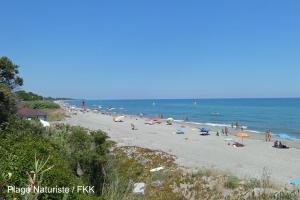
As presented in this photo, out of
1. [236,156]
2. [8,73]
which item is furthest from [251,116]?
[8,73]

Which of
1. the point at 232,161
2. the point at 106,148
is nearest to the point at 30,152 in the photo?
the point at 106,148

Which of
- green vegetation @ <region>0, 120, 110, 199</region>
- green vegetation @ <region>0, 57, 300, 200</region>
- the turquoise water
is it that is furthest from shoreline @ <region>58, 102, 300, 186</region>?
green vegetation @ <region>0, 120, 110, 199</region>

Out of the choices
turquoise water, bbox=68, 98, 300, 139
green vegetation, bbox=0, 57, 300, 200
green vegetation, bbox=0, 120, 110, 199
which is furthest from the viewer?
turquoise water, bbox=68, 98, 300, 139

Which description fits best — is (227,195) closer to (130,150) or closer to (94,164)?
(94,164)

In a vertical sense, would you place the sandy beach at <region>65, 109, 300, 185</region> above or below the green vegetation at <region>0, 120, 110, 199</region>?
below

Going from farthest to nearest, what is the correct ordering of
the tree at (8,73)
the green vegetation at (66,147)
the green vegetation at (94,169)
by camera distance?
the tree at (8,73)
the green vegetation at (66,147)
the green vegetation at (94,169)

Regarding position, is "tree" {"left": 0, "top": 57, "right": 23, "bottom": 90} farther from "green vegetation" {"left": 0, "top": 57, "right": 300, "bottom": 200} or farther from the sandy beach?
the sandy beach

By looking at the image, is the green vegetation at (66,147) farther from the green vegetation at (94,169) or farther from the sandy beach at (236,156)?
the sandy beach at (236,156)

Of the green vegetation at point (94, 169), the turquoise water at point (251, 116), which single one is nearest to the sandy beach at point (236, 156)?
the green vegetation at point (94, 169)

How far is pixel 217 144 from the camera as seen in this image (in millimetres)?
38188

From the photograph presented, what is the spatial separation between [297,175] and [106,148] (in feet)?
41.8

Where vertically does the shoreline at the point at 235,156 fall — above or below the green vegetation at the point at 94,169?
below

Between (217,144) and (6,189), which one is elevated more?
(6,189)

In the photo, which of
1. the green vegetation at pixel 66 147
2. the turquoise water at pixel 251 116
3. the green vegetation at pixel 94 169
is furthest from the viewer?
the turquoise water at pixel 251 116
